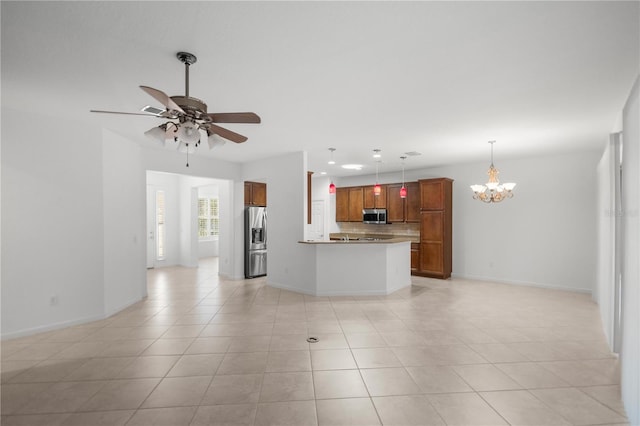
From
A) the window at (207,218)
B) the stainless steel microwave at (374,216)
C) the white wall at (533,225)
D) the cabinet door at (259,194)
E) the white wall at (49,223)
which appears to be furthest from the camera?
the window at (207,218)

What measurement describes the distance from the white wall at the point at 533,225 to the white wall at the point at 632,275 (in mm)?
4039

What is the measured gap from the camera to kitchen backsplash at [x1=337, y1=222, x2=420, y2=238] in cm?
797

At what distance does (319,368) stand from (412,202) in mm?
5591

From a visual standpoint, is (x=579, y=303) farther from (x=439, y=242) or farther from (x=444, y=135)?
(x=444, y=135)

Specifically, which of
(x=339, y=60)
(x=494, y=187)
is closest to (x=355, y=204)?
(x=494, y=187)

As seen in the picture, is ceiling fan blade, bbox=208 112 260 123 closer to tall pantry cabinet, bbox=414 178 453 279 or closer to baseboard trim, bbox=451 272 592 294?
tall pantry cabinet, bbox=414 178 453 279

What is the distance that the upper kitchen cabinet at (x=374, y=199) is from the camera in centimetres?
816

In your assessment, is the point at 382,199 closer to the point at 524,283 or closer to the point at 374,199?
the point at 374,199

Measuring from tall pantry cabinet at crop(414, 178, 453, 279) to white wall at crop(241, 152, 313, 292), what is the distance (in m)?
3.16

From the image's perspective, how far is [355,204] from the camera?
8859 millimetres

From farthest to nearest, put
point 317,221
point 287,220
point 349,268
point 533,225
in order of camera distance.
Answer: point 317,221
point 533,225
point 287,220
point 349,268

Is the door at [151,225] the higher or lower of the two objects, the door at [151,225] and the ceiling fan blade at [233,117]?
the lower

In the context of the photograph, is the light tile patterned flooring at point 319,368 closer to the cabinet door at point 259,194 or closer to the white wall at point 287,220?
the white wall at point 287,220

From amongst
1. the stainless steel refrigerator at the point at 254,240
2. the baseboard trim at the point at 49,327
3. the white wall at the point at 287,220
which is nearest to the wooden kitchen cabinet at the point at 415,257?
the white wall at the point at 287,220
